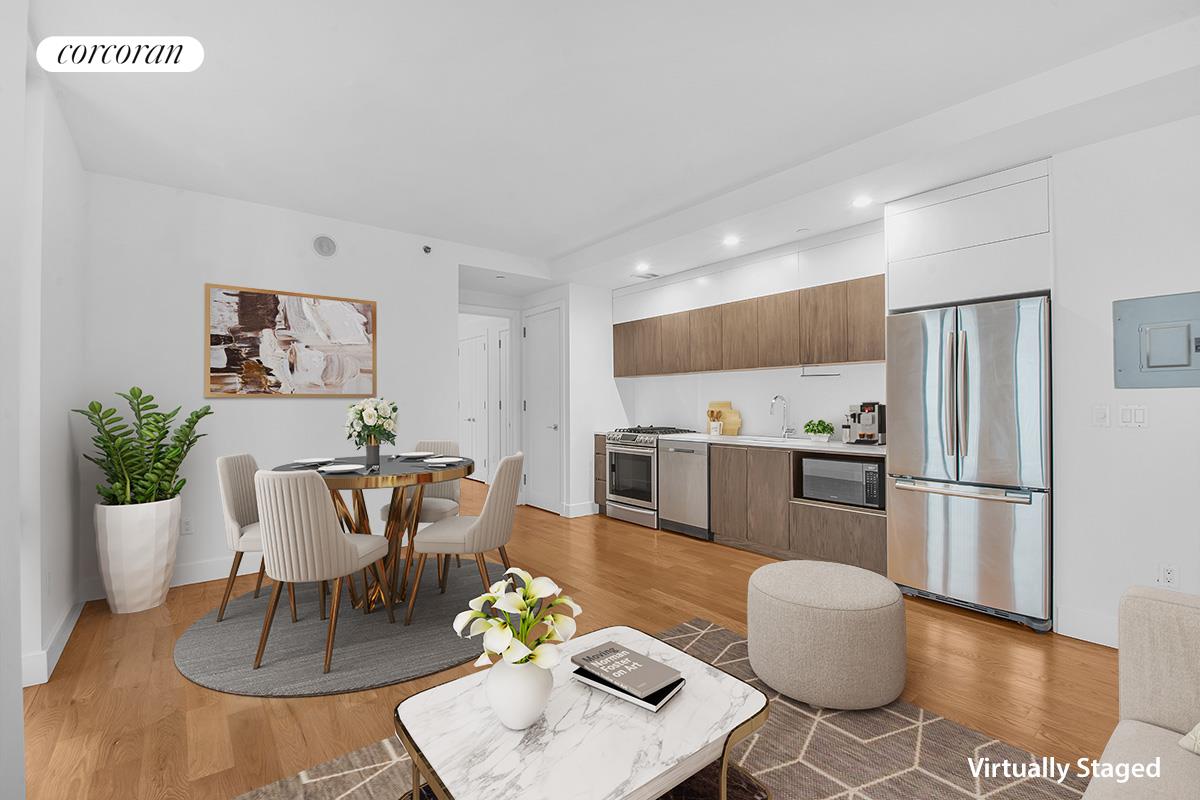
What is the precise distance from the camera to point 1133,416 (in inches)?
106

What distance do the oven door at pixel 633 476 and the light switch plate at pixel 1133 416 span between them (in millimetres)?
3308

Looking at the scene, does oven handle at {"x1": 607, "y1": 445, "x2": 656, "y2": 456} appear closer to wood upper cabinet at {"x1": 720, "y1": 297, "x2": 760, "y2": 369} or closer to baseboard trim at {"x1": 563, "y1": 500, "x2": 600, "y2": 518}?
baseboard trim at {"x1": 563, "y1": 500, "x2": 600, "y2": 518}

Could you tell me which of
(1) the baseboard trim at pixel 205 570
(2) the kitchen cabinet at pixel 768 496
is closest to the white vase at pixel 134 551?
(1) the baseboard trim at pixel 205 570

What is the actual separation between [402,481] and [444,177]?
2044 millimetres

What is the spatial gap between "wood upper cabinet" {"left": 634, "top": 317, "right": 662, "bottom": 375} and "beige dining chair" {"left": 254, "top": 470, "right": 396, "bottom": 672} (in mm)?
3739

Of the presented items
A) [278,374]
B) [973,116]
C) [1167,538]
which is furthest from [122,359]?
[1167,538]

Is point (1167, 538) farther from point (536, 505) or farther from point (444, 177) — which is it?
point (536, 505)

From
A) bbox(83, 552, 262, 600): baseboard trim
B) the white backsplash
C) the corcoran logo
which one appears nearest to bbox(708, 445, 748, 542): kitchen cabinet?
the white backsplash

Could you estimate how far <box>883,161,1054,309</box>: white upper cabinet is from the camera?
2957 millimetres

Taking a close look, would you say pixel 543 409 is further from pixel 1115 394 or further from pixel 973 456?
pixel 1115 394

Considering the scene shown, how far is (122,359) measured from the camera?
3.59 metres

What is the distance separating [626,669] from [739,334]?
3726 millimetres

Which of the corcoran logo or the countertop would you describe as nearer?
the corcoran logo

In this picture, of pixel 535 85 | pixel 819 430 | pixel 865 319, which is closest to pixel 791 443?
pixel 819 430
